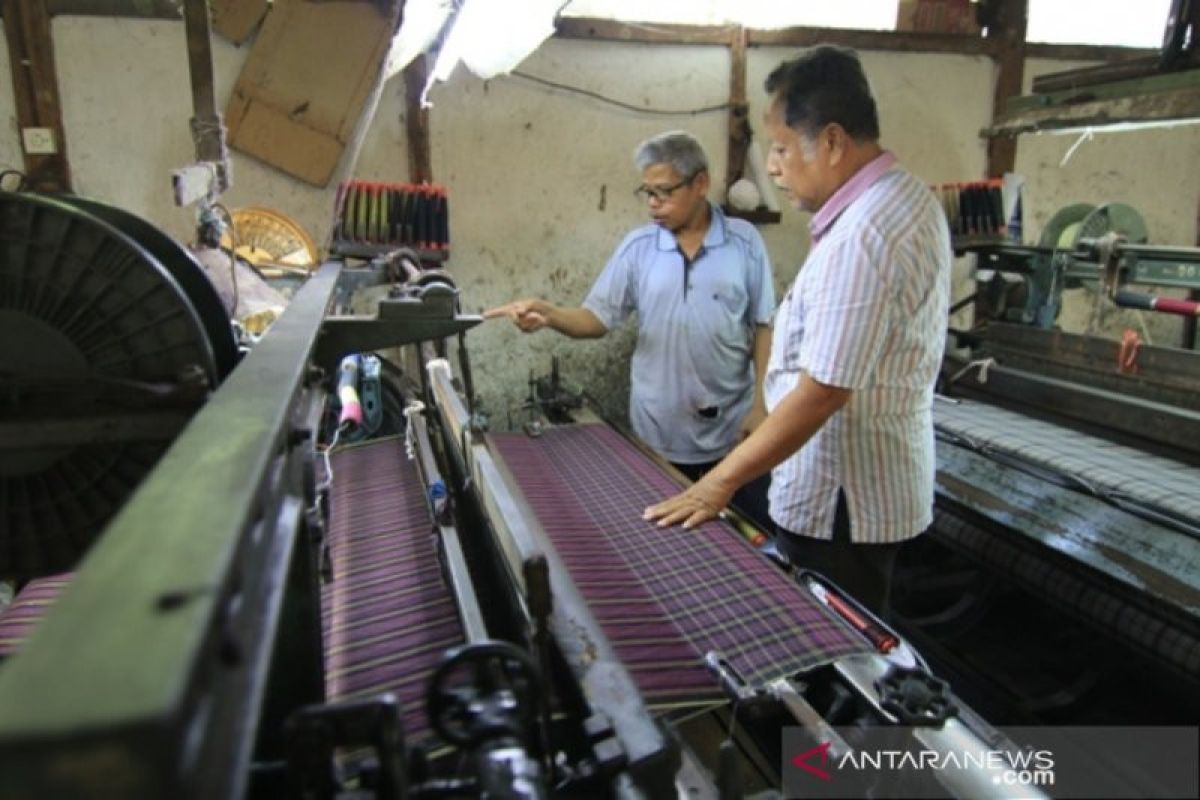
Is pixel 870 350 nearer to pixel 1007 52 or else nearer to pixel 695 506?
pixel 695 506

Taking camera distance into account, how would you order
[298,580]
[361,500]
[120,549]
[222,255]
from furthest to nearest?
[361,500] < [222,255] < [298,580] < [120,549]

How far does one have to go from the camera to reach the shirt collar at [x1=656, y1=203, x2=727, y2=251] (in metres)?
2.62

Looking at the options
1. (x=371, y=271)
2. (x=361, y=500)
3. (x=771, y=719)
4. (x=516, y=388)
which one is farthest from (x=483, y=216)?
(x=771, y=719)

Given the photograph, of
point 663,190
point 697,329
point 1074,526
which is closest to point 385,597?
point 697,329

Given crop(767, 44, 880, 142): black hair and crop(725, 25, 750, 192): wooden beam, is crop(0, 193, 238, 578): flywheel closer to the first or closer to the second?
crop(767, 44, 880, 142): black hair

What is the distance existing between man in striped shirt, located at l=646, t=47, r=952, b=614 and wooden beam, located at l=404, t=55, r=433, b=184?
2.25m

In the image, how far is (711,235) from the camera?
2.63 metres

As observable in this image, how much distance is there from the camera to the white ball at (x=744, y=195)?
3842 mm

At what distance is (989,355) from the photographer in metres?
3.53

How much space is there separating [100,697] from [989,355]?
148 inches

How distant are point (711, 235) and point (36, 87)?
9.00ft

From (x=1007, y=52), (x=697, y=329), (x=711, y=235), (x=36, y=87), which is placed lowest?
(x=697, y=329)

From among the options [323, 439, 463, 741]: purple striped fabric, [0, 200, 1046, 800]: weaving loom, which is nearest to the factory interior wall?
[0, 200, 1046, 800]: weaving loom

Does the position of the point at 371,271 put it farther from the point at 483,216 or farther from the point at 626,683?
the point at 626,683
